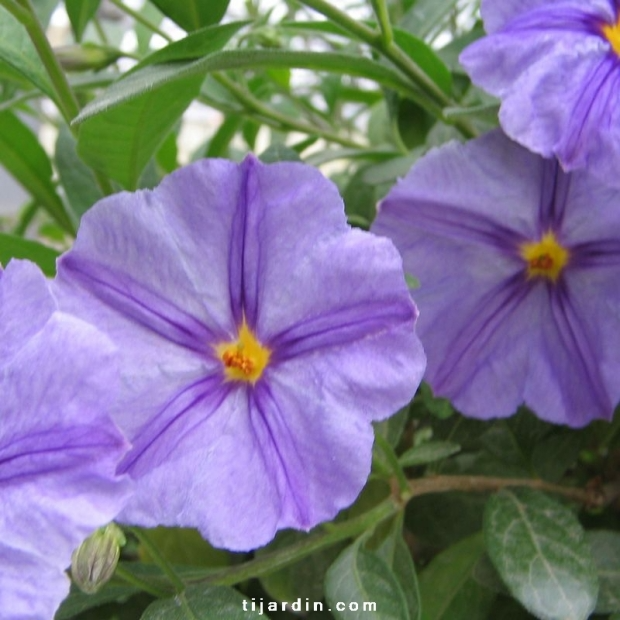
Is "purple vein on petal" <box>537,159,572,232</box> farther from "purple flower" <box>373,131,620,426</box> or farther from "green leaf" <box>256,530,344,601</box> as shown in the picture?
"green leaf" <box>256,530,344,601</box>

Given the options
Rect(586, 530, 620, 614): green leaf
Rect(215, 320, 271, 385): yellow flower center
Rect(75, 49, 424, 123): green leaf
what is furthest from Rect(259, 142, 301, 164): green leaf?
Rect(586, 530, 620, 614): green leaf

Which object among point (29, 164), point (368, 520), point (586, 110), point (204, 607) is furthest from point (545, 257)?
point (29, 164)

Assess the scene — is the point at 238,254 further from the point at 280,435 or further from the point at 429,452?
the point at 429,452

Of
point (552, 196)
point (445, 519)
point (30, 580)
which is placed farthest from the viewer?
point (445, 519)

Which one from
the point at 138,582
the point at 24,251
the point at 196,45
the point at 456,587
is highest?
the point at 196,45

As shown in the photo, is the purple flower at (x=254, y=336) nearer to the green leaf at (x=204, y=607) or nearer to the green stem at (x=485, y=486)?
the green leaf at (x=204, y=607)

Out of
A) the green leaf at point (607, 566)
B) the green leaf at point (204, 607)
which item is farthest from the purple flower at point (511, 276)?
the green leaf at point (204, 607)
